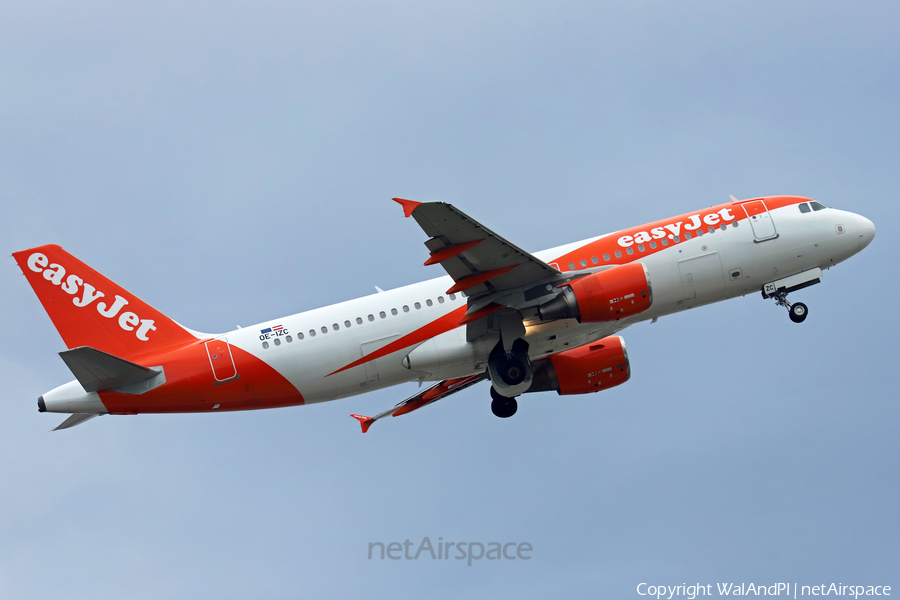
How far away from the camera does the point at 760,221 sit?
30.7 m

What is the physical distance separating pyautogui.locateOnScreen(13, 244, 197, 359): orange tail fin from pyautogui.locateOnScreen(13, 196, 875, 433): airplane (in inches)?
1.5

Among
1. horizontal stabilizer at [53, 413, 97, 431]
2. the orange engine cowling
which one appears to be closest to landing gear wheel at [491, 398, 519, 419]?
the orange engine cowling

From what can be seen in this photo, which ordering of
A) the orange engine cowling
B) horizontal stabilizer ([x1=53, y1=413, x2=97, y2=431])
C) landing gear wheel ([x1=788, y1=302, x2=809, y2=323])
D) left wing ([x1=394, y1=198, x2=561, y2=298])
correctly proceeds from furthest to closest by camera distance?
the orange engine cowling, landing gear wheel ([x1=788, y1=302, x2=809, y2=323]), horizontal stabilizer ([x1=53, y1=413, x2=97, y2=431]), left wing ([x1=394, y1=198, x2=561, y2=298])

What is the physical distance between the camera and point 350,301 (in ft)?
98.5

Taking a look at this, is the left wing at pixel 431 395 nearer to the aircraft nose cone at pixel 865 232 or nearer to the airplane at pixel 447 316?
the airplane at pixel 447 316

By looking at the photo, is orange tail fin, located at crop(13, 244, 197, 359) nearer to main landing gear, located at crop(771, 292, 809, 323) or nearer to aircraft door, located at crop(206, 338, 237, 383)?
aircraft door, located at crop(206, 338, 237, 383)

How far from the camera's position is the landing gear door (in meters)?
30.5

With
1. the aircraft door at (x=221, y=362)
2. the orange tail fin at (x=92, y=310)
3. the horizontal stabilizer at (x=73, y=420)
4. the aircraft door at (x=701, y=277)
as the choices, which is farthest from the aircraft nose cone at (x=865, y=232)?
the horizontal stabilizer at (x=73, y=420)

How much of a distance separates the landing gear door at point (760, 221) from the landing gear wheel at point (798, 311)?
2.83 meters

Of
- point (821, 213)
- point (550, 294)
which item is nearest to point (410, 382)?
point (550, 294)

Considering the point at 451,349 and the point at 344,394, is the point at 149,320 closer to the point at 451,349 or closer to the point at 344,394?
the point at 344,394

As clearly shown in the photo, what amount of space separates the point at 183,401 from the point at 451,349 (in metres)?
9.25

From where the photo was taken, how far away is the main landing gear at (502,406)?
1330 inches

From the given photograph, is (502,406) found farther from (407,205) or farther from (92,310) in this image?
(92,310)
